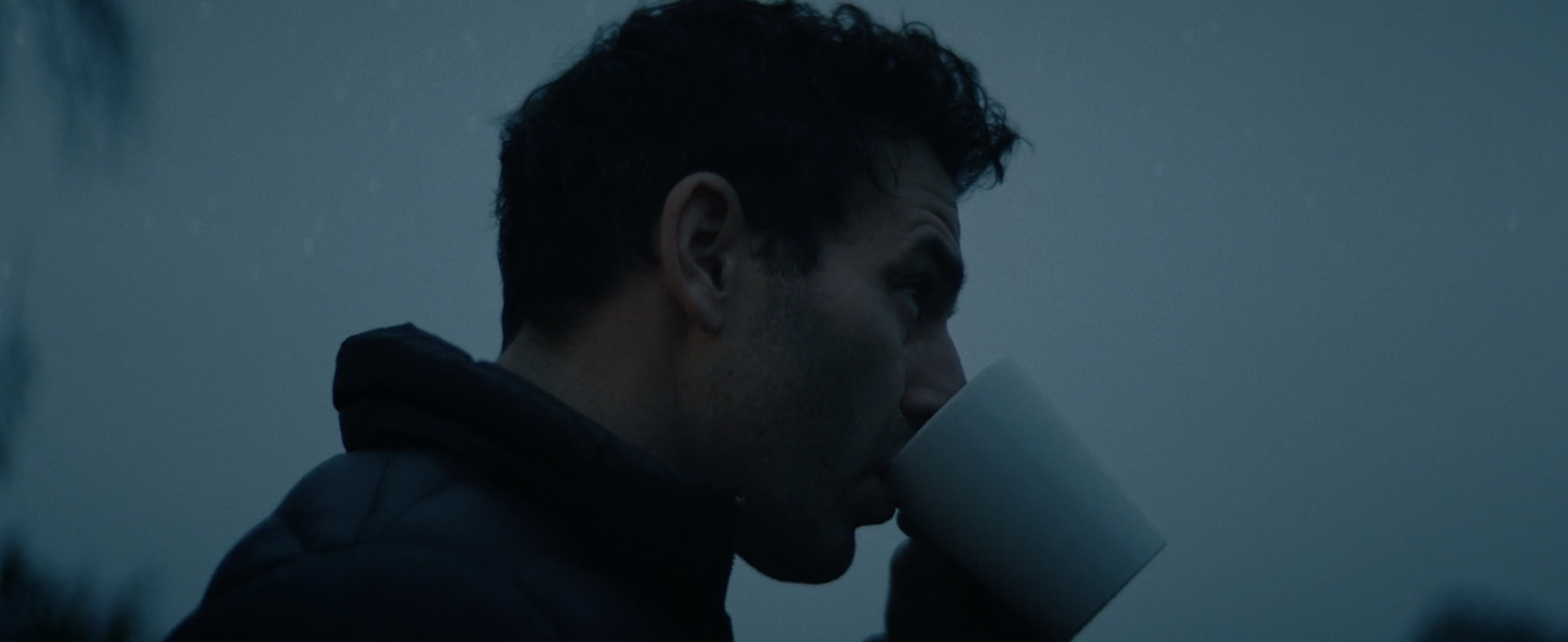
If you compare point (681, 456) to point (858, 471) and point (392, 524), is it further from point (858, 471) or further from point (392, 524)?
point (392, 524)

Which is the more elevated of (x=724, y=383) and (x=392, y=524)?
(x=724, y=383)

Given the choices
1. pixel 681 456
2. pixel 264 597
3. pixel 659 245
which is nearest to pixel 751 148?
pixel 659 245

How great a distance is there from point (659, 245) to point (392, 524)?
543 mm

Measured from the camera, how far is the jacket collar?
3.18ft

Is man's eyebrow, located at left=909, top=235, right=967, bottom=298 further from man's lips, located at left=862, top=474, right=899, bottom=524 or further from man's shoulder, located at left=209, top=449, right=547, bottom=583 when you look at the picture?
man's shoulder, located at left=209, top=449, right=547, bottom=583

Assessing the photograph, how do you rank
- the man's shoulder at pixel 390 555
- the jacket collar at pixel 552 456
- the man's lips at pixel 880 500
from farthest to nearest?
the man's lips at pixel 880 500 → the jacket collar at pixel 552 456 → the man's shoulder at pixel 390 555

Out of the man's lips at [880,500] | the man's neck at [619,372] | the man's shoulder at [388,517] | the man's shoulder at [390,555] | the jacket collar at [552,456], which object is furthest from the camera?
the man's lips at [880,500]

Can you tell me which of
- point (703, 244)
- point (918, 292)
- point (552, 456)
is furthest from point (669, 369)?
point (918, 292)

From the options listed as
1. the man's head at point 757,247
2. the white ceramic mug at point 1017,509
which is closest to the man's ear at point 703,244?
the man's head at point 757,247

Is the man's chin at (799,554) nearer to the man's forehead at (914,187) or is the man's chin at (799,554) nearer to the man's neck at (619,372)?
the man's neck at (619,372)

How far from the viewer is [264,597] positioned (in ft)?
2.39

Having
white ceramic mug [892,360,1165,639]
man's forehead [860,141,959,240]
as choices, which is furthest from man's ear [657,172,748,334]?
white ceramic mug [892,360,1165,639]

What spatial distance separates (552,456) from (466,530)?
0.39 feet

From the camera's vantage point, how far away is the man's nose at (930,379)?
4.40ft
